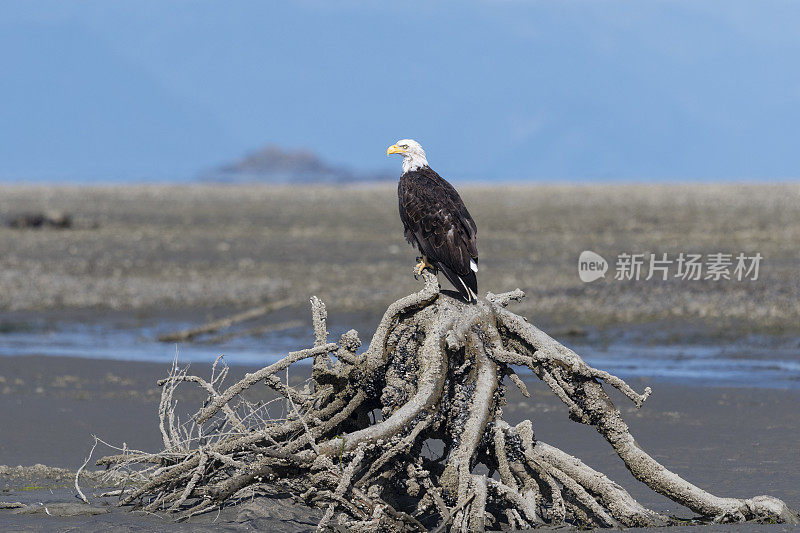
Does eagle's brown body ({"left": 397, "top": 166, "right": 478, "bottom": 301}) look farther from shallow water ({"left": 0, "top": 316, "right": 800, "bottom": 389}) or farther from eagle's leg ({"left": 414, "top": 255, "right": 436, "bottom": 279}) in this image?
shallow water ({"left": 0, "top": 316, "right": 800, "bottom": 389})

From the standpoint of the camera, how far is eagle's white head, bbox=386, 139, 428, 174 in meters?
8.29

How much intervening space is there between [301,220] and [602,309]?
2710 cm

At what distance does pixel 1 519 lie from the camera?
7.25 metres

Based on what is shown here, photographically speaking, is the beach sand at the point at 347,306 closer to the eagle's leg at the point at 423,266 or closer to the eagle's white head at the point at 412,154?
the eagle's leg at the point at 423,266

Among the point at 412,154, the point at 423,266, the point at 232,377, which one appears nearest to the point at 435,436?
Answer: the point at 423,266

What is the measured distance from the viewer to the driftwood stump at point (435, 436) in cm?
684

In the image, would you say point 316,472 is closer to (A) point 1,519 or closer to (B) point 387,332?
(B) point 387,332

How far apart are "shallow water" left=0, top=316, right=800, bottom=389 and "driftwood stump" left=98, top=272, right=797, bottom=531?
743 cm

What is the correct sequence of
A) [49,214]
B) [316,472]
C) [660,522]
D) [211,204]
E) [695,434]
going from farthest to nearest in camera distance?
1. [211,204]
2. [49,214]
3. [695,434]
4. [660,522]
5. [316,472]

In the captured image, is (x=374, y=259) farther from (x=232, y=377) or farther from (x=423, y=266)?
(x=423, y=266)

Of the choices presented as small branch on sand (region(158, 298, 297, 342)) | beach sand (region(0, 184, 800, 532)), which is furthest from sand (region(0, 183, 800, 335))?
small branch on sand (region(158, 298, 297, 342))

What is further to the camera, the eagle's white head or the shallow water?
the shallow water

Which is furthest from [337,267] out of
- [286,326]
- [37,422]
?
[37,422]

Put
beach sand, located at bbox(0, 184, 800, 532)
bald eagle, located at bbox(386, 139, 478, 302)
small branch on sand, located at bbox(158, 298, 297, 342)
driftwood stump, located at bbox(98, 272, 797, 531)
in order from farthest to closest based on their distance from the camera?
small branch on sand, located at bbox(158, 298, 297, 342) → beach sand, located at bbox(0, 184, 800, 532) → bald eagle, located at bbox(386, 139, 478, 302) → driftwood stump, located at bbox(98, 272, 797, 531)
